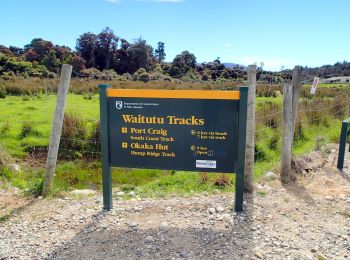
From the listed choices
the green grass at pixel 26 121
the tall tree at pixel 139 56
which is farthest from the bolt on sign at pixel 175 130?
the tall tree at pixel 139 56

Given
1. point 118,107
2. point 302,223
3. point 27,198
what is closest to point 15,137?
point 27,198

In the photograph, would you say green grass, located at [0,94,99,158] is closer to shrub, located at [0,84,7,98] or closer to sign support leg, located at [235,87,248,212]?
shrub, located at [0,84,7,98]

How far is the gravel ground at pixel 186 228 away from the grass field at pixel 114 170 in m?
0.67

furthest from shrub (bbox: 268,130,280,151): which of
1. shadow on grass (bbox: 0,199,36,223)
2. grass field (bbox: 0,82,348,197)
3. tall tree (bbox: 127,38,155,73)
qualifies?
tall tree (bbox: 127,38,155,73)

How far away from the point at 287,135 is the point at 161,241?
109 inches

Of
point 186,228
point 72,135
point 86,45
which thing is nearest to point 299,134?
point 72,135

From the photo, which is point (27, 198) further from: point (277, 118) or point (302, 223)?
point (277, 118)

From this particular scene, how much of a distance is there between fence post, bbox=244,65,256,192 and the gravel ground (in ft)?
0.76

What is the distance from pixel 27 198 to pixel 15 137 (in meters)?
6.28

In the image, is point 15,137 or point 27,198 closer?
point 27,198

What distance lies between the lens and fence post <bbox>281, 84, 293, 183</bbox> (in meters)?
5.41

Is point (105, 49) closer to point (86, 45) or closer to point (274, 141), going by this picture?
point (86, 45)

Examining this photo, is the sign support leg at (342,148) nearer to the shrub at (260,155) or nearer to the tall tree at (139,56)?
the shrub at (260,155)

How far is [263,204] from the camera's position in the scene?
4.86 metres
